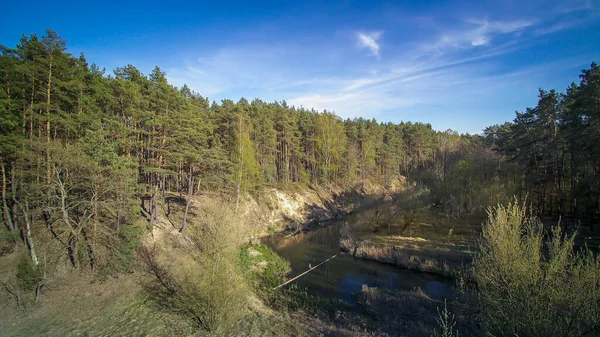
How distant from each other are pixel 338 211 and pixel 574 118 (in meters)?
34.0

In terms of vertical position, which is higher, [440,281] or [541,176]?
[541,176]

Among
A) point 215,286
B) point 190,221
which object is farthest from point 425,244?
point 190,221

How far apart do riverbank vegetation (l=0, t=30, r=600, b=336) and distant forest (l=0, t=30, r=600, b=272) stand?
0.15 m

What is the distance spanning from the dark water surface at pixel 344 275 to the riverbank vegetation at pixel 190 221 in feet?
4.86

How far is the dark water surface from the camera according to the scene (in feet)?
61.3

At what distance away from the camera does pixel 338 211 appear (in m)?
49.7

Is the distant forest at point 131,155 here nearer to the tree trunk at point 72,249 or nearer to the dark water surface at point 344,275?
the tree trunk at point 72,249

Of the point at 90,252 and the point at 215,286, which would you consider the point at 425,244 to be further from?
the point at 90,252

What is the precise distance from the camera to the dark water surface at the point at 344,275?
18.7 metres

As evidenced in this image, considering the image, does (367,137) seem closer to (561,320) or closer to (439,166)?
(439,166)

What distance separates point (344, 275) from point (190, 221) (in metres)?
17.5

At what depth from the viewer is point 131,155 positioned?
2505 centimetres

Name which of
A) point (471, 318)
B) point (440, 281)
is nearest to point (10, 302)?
point (471, 318)

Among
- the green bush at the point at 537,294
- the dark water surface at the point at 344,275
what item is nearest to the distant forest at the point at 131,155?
the dark water surface at the point at 344,275
